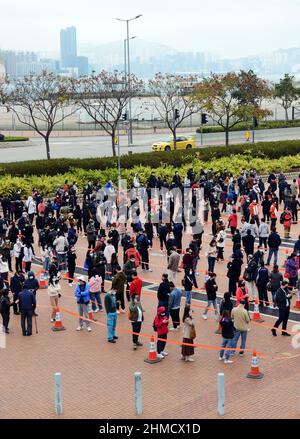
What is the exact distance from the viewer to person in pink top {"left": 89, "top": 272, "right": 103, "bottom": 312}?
1884 centimetres

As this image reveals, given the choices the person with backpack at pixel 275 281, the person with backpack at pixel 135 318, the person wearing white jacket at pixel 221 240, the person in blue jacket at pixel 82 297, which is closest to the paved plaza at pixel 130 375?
the person with backpack at pixel 135 318

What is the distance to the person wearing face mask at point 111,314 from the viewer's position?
1675cm

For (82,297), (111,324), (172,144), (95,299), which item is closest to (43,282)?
(95,299)

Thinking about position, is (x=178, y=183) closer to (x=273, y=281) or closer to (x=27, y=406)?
(x=273, y=281)

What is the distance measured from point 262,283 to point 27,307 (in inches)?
222

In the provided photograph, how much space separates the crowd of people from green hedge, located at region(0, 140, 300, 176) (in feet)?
16.5

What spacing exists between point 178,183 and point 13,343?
18020 mm

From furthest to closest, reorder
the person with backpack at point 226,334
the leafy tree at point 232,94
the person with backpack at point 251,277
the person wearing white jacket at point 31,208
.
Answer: the leafy tree at point 232,94 < the person wearing white jacket at point 31,208 < the person with backpack at point 251,277 < the person with backpack at point 226,334

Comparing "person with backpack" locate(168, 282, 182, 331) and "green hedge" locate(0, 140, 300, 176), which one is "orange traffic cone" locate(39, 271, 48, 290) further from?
"green hedge" locate(0, 140, 300, 176)

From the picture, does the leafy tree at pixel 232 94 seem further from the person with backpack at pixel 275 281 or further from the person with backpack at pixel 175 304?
the person with backpack at pixel 175 304

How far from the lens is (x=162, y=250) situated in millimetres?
26109

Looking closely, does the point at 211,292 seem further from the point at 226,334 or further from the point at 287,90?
the point at 287,90

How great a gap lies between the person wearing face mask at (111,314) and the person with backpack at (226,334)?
8.01ft

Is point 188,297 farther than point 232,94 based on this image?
No
